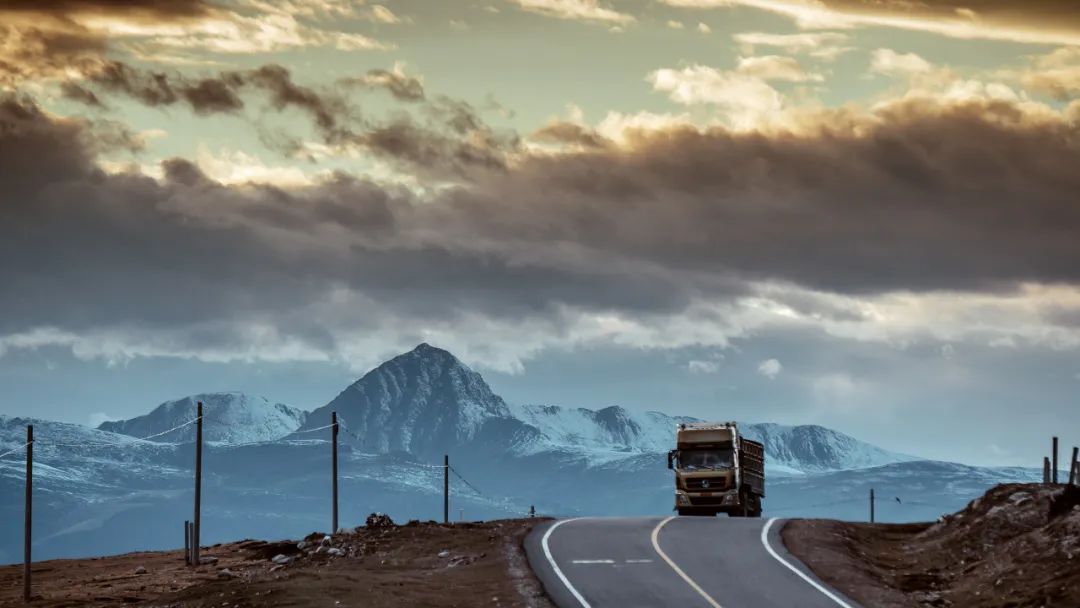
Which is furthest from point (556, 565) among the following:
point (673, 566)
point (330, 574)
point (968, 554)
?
point (968, 554)

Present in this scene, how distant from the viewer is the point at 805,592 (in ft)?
164

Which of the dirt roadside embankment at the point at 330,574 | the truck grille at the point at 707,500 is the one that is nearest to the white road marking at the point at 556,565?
the dirt roadside embankment at the point at 330,574

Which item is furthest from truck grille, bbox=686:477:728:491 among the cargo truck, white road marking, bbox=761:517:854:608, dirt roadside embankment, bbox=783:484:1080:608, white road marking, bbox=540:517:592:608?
dirt roadside embankment, bbox=783:484:1080:608

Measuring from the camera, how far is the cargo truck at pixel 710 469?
250ft

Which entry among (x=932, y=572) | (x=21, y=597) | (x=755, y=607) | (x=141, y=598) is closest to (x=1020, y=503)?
(x=932, y=572)

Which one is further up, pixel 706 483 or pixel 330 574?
pixel 706 483

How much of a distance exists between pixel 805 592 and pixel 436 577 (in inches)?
559

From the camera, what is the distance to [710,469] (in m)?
76.6

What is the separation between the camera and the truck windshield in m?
76.6

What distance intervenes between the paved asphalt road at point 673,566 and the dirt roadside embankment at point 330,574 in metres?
1.35

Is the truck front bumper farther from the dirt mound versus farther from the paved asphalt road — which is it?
the dirt mound

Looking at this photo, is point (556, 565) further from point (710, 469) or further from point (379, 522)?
point (710, 469)

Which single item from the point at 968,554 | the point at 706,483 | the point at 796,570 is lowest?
the point at 796,570

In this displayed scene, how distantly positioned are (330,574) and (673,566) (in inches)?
507
